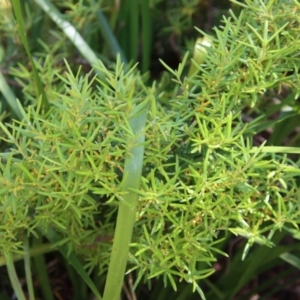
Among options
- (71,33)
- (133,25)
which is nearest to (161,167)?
(71,33)

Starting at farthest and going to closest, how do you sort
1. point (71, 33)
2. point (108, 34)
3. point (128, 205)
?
point (108, 34), point (71, 33), point (128, 205)

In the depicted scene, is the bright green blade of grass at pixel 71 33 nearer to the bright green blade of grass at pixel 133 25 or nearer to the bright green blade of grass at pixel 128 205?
the bright green blade of grass at pixel 133 25

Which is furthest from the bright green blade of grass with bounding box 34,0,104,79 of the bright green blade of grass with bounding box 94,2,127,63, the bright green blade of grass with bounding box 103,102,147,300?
the bright green blade of grass with bounding box 103,102,147,300

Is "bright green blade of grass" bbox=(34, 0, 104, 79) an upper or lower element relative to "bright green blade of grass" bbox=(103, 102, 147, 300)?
upper

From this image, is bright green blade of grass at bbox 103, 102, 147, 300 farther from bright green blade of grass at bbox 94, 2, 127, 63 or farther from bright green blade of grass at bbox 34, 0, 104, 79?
bright green blade of grass at bbox 94, 2, 127, 63

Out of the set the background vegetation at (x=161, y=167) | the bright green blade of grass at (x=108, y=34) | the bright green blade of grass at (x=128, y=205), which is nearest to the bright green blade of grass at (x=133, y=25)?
the bright green blade of grass at (x=108, y=34)

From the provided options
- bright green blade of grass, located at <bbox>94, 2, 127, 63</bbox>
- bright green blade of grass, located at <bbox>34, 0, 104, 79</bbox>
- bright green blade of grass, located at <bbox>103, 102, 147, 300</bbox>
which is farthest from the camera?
bright green blade of grass, located at <bbox>94, 2, 127, 63</bbox>

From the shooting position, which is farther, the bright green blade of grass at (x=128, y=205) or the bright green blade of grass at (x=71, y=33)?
the bright green blade of grass at (x=71, y=33)

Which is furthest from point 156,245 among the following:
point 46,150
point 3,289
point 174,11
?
point 174,11

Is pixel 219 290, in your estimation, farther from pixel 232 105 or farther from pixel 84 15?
pixel 84 15

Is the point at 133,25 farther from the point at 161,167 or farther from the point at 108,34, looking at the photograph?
the point at 161,167
